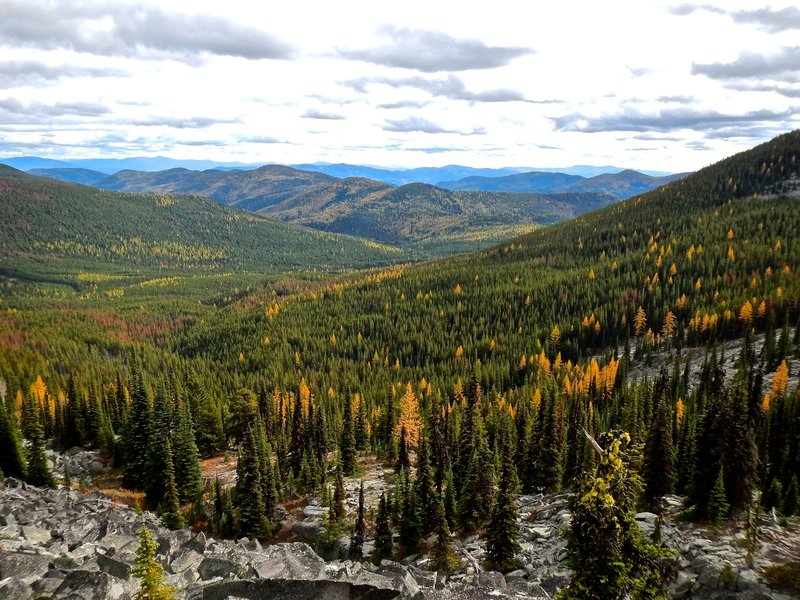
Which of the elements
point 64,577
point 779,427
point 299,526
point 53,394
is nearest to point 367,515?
point 299,526

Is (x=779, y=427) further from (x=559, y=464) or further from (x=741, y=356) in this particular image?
(x=741, y=356)

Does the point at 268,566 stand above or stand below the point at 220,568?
above

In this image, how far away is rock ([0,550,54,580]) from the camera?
32656mm

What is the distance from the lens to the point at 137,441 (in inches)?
3319

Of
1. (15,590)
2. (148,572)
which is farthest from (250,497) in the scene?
(148,572)

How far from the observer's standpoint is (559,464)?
78.2 m

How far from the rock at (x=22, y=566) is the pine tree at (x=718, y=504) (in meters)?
50.9

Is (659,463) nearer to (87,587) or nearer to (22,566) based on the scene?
(87,587)

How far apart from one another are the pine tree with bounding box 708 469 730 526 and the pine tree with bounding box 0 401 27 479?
8585cm

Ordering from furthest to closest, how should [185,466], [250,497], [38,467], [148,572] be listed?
1. [185,466]
2. [38,467]
3. [250,497]
4. [148,572]

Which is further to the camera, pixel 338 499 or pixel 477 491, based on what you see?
pixel 477 491

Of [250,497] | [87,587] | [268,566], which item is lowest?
[250,497]

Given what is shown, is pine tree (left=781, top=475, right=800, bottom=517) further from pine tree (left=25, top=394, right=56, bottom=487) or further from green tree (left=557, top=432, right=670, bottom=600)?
pine tree (left=25, top=394, right=56, bottom=487)

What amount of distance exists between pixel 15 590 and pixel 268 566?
15.8m
